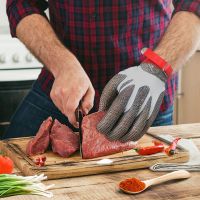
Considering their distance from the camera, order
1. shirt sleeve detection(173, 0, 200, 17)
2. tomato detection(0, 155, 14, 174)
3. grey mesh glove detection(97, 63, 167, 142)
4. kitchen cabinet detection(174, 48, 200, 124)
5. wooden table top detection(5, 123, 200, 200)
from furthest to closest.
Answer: kitchen cabinet detection(174, 48, 200, 124)
shirt sleeve detection(173, 0, 200, 17)
grey mesh glove detection(97, 63, 167, 142)
tomato detection(0, 155, 14, 174)
wooden table top detection(5, 123, 200, 200)

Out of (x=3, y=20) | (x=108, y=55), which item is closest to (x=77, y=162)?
(x=108, y=55)

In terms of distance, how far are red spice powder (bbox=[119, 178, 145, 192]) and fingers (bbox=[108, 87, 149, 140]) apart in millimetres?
233

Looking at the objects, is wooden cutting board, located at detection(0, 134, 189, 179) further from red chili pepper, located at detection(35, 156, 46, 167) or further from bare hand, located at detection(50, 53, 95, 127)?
bare hand, located at detection(50, 53, 95, 127)

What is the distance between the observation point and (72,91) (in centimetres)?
146

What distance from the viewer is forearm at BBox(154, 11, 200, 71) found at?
1.68 metres

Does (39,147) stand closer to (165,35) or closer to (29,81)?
(165,35)

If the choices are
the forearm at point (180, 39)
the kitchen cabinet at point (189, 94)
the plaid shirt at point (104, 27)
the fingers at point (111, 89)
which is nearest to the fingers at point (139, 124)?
the fingers at point (111, 89)

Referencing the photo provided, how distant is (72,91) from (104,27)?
0.51 metres

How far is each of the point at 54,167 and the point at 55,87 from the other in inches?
9.6

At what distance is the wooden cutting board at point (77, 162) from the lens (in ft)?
4.65

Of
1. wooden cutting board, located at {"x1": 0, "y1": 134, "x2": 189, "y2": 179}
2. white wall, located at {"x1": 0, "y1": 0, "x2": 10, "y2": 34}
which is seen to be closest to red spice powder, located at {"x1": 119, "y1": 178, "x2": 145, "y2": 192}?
wooden cutting board, located at {"x1": 0, "y1": 134, "x2": 189, "y2": 179}

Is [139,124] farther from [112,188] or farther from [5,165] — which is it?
[5,165]

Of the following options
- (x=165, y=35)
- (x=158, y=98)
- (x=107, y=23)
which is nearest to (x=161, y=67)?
(x=158, y=98)

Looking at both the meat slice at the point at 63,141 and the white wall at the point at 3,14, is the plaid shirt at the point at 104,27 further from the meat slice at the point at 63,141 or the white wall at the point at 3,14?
the white wall at the point at 3,14
